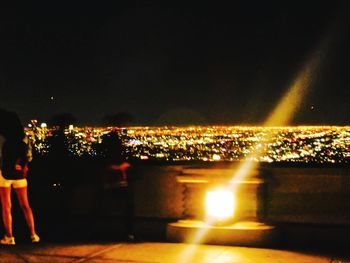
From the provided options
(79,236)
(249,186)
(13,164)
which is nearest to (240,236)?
(249,186)

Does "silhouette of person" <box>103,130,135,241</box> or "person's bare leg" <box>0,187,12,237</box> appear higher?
"silhouette of person" <box>103,130,135,241</box>

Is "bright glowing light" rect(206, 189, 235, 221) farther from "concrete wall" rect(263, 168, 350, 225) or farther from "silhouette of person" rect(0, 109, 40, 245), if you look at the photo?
"silhouette of person" rect(0, 109, 40, 245)

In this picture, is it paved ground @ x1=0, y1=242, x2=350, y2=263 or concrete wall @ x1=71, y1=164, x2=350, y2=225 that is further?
concrete wall @ x1=71, y1=164, x2=350, y2=225

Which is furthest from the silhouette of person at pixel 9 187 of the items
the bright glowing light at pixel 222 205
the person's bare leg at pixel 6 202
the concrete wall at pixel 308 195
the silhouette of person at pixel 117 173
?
the concrete wall at pixel 308 195

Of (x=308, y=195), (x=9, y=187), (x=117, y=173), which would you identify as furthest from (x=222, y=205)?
(x=9, y=187)

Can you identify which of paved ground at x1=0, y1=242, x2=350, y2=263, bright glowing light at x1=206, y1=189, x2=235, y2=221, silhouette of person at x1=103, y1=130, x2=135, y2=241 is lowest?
paved ground at x1=0, y1=242, x2=350, y2=263

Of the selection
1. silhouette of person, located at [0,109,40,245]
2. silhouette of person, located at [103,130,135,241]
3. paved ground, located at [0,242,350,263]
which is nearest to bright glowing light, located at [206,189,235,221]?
paved ground, located at [0,242,350,263]

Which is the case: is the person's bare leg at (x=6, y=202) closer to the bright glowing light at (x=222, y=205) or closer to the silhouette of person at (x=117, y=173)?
the silhouette of person at (x=117, y=173)

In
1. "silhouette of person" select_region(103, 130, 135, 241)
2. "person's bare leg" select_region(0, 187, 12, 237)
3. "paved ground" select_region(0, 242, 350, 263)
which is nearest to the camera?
"paved ground" select_region(0, 242, 350, 263)
